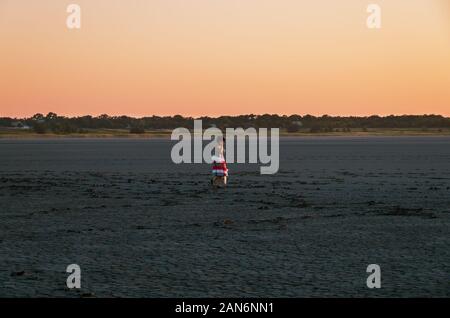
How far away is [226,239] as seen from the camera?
13.3m

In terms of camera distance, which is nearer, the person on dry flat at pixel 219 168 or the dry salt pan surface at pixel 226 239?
the dry salt pan surface at pixel 226 239

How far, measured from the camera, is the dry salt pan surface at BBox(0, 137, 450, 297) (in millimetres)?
9500

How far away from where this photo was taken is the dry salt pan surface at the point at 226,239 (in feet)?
31.2

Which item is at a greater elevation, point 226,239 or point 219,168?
point 219,168

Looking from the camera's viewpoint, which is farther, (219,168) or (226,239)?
(219,168)

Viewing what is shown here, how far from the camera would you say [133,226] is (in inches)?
599

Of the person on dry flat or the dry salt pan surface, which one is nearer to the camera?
the dry salt pan surface

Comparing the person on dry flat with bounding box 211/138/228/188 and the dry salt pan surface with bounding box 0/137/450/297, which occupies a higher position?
the person on dry flat with bounding box 211/138/228/188

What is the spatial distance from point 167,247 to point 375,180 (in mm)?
17386

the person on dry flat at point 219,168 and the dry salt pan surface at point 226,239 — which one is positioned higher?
the person on dry flat at point 219,168
